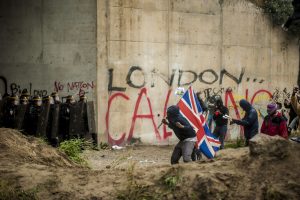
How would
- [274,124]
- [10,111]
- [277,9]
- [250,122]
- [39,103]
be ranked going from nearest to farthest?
[274,124] < [250,122] < [10,111] < [39,103] < [277,9]

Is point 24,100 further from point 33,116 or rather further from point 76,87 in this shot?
point 76,87

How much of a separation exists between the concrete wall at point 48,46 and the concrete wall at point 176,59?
0.45m

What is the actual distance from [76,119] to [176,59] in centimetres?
349

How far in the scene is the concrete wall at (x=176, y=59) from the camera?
16.1m

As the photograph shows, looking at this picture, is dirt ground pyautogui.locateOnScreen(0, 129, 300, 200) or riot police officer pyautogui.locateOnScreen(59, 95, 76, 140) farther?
riot police officer pyautogui.locateOnScreen(59, 95, 76, 140)

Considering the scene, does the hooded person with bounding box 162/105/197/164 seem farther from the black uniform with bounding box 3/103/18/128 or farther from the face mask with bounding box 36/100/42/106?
the black uniform with bounding box 3/103/18/128

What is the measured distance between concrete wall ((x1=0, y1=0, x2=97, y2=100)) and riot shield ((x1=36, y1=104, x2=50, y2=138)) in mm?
999

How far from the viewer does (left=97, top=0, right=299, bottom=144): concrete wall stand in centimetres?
1606

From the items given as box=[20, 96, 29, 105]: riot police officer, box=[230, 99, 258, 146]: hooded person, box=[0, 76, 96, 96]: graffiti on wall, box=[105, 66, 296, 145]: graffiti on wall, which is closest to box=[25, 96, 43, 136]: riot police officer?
box=[20, 96, 29, 105]: riot police officer

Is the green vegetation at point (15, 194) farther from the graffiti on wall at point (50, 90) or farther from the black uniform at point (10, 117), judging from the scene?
the graffiti on wall at point (50, 90)

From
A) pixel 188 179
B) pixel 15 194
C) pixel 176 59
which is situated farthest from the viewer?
pixel 176 59

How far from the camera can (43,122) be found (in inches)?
606

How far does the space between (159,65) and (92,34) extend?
2.18 meters

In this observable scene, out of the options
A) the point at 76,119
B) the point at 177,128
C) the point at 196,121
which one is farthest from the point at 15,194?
the point at 76,119
